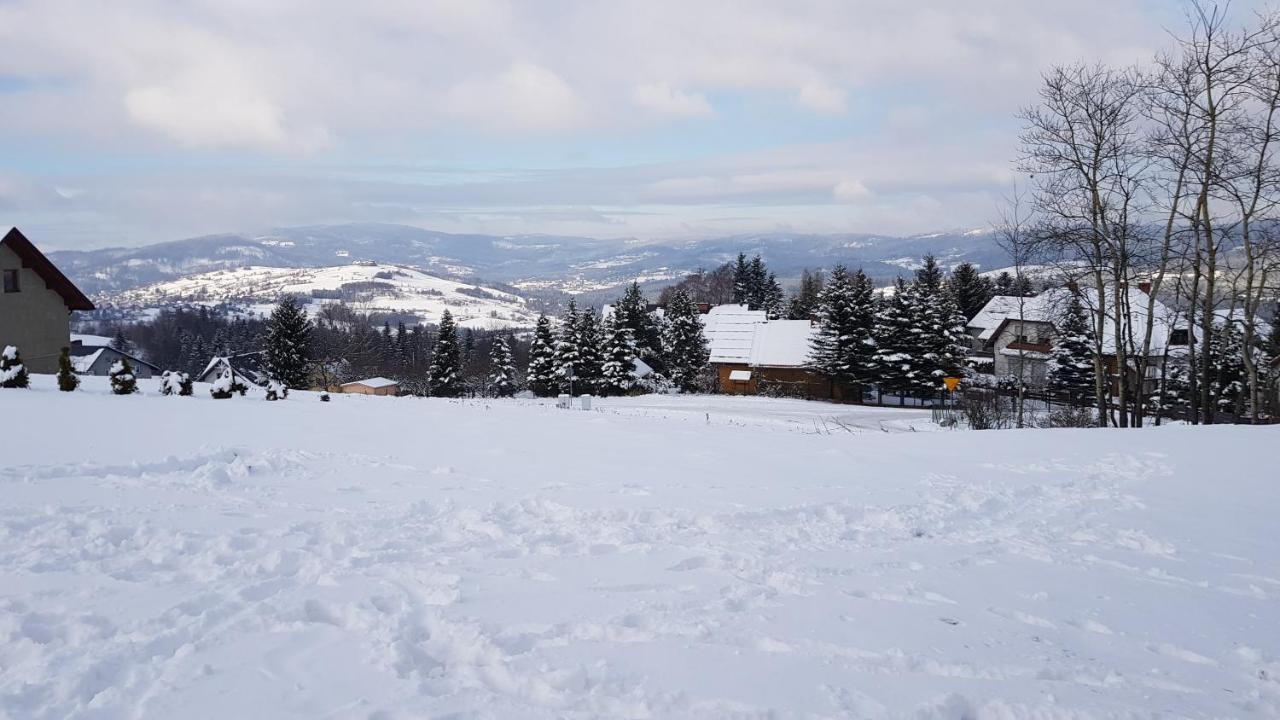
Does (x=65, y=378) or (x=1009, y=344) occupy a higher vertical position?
(x=1009, y=344)

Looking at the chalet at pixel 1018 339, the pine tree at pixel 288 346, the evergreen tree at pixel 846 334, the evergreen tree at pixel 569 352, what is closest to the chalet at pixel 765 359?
the evergreen tree at pixel 846 334

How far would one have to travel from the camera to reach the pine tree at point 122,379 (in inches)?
586

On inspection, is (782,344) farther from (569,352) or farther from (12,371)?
(12,371)

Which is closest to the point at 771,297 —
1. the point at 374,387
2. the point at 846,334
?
the point at 846,334

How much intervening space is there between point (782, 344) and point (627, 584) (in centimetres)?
4391

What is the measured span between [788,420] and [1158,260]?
13725 mm

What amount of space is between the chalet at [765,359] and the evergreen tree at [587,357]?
303 inches

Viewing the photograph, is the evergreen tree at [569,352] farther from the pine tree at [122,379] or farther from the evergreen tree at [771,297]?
the evergreen tree at [771,297]

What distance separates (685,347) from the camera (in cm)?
5244

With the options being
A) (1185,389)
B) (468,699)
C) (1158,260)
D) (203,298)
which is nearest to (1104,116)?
(1158,260)

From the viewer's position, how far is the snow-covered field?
3.48 meters

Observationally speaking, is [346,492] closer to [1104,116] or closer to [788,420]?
[1104,116]

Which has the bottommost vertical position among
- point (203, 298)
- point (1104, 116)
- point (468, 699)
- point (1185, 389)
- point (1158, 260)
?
point (468, 699)

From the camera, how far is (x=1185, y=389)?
101 feet
